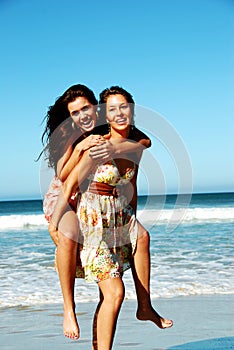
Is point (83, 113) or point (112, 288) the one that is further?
point (83, 113)

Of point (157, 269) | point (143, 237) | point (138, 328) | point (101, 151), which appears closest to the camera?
point (101, 151)

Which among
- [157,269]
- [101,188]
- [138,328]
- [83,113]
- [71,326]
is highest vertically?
[83,113]

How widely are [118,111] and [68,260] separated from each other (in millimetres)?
851

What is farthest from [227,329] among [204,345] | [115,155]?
[115,155]

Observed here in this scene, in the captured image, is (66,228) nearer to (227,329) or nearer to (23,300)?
(227,329)

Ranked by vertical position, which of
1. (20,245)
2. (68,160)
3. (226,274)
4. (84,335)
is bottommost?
(20,245)

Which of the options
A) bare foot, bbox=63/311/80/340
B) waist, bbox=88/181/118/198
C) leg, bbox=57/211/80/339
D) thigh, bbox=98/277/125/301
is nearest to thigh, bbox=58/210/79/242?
leg, bbox=57/211/80/339

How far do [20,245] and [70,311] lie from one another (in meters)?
9.00

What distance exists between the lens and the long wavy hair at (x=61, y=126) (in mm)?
3142

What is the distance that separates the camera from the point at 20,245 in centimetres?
1187

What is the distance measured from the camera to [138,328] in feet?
15.3

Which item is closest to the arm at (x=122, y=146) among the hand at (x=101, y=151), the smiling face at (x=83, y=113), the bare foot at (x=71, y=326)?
the hand at (x=101, y=151)

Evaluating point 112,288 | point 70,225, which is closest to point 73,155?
point 70,225

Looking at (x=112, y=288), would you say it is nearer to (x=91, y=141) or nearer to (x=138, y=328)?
(x=91, y=141)
